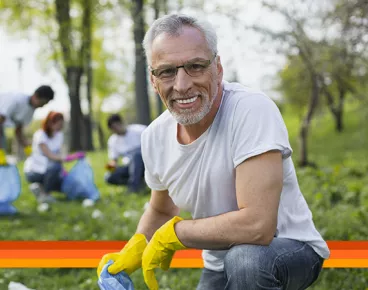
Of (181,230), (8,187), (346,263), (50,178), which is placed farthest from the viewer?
(50,178)

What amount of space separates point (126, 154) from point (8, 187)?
6.50 feet

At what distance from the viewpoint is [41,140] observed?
7020 millimetres

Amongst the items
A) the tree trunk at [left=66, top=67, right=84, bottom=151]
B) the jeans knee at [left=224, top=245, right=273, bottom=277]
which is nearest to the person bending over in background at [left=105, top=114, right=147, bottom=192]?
the jeans knee at [left=224, top=245, right=273, bottom=277]

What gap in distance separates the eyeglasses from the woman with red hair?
5.17 meters

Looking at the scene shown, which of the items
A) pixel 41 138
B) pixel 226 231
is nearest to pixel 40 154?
pixel 41 138

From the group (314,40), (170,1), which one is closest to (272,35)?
(314,40)

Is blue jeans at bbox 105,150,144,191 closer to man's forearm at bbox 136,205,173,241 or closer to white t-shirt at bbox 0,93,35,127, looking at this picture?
white t-shirt at bbox 0,93,35,127

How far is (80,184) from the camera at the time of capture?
6.82 meters

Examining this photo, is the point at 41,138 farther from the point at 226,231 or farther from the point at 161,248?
the point at 226,231

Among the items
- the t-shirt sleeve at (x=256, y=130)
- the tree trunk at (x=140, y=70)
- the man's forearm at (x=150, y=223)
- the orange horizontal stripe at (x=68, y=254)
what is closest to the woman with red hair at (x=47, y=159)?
the tree trunk at (x=140, y=70)

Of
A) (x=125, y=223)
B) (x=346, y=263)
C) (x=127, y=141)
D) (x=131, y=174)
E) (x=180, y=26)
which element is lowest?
(x=131, y=174)

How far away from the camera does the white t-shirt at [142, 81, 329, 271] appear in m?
1.85

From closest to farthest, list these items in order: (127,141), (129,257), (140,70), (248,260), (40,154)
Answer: (248,260)
(129,257)
(40,154)
(127,141)
(140,70)

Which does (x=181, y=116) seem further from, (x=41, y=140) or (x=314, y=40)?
(x=314, y=40)
